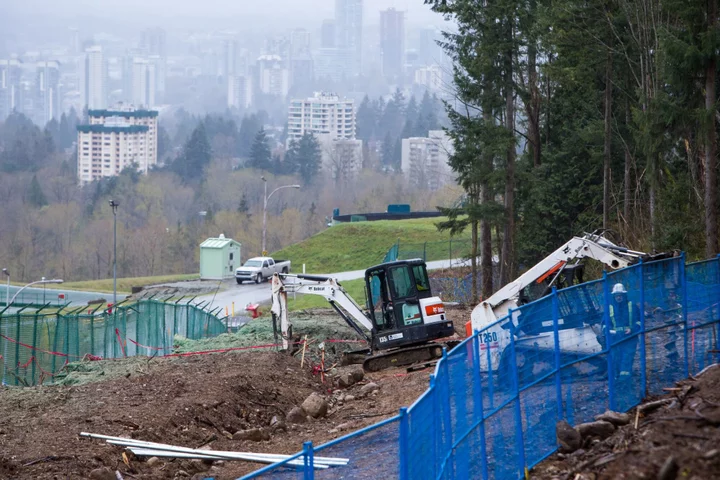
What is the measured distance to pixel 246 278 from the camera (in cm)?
6712

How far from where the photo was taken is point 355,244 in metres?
82.0

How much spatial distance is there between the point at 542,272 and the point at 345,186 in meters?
152

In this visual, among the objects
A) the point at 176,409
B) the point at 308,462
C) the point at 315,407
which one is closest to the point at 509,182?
the point at 315,407

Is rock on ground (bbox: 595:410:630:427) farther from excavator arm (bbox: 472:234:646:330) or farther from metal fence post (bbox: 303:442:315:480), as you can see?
excavator arm (bbox: 472:234:646:330)

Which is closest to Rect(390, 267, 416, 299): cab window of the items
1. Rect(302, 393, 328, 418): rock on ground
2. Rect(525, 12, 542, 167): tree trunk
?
Rect(302, 393, 328, 418): rock on ground

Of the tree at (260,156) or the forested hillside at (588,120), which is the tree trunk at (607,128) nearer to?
the forested hillside at (588,120)

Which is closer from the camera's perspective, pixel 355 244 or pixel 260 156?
pixel 355 244

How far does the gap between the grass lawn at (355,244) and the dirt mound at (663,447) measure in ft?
192

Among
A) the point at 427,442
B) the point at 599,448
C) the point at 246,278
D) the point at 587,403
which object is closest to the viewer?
the point at 427,442

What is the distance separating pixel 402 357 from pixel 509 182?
18.1 metres

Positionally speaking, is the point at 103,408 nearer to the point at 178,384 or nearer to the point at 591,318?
the point at 178,384

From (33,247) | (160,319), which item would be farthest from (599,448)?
(33,247)

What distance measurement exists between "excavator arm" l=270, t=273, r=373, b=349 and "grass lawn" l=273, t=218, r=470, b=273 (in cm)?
4633

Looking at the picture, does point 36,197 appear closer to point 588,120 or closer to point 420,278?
point 588,120
